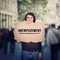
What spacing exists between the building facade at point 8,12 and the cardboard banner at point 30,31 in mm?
71

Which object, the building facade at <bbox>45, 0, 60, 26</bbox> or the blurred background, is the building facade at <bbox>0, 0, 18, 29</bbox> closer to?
the blurred background

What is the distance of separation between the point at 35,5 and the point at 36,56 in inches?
19.9

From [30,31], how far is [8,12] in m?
0.28

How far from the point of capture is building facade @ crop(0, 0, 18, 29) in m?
1.87

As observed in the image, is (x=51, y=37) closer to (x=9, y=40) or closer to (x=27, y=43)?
(x=27, y=43)

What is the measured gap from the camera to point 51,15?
1.90 m

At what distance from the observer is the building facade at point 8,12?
187cm

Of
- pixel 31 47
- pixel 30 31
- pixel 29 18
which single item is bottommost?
pixel 31 47

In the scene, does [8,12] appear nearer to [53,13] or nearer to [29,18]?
[29,18]

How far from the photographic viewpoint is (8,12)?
189cm

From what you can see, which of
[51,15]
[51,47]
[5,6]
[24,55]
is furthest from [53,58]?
[5,6]

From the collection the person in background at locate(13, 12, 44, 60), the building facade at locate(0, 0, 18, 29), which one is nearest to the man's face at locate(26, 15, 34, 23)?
the person in background at locate(13, 12, 44, 60)

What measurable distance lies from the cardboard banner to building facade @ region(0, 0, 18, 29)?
0.07 metres

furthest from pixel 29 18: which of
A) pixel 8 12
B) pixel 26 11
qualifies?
pixel 8 12
